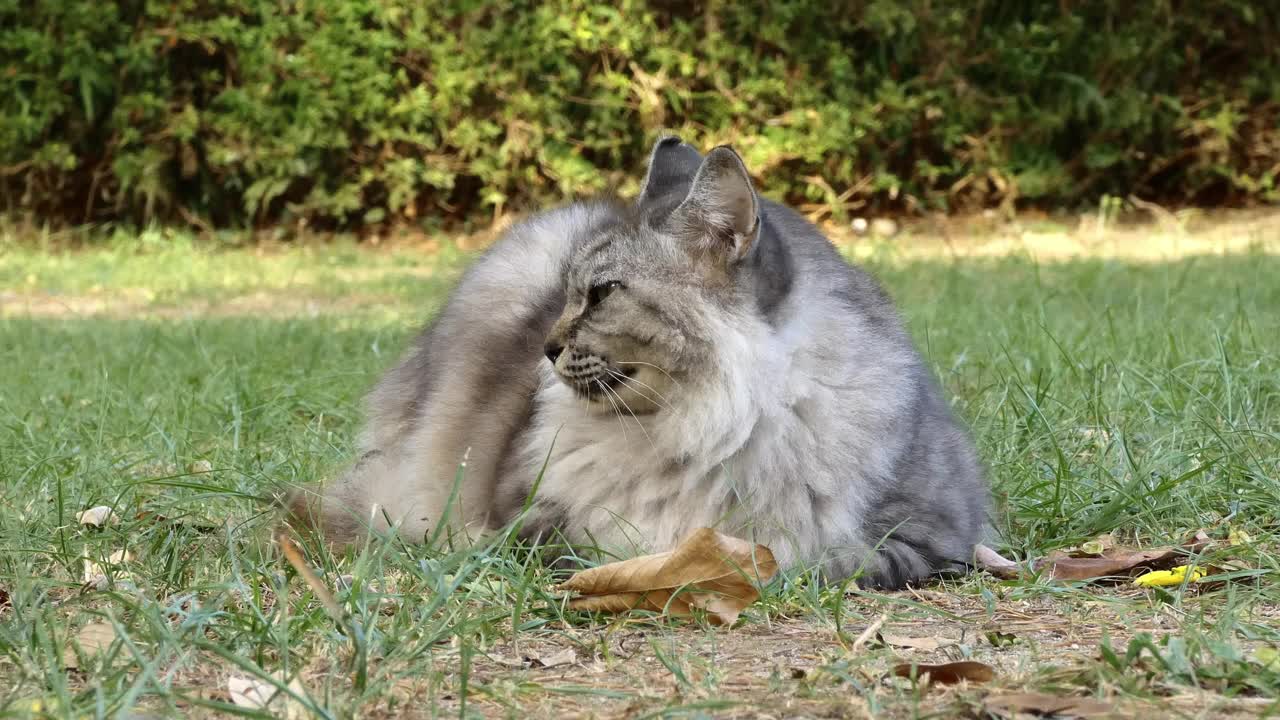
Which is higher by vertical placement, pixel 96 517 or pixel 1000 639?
pixel 1000 639

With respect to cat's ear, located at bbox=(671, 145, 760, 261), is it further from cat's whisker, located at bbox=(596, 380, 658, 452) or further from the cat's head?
cat's whisker, located at bbox=(596, 380, 658, 452)

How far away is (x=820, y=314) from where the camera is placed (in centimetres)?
316

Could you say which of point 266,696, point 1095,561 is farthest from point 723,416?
point 266,696

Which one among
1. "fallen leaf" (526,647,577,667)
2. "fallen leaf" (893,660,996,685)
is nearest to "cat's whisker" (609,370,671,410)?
"fallen leaf" (526,647,577,667)

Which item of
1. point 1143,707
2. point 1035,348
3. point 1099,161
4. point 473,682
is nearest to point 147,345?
point 1035,348

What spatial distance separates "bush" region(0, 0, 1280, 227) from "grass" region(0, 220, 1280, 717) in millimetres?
4069

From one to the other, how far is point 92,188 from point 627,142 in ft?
13.5

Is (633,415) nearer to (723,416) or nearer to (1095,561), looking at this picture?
(723,416)

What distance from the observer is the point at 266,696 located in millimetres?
2115

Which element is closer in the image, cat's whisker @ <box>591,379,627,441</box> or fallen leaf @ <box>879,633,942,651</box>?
fallen leaf @ <box>879,633,942,651</box>

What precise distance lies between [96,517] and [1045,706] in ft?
7.35

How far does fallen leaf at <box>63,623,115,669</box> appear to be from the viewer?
89.0 inches

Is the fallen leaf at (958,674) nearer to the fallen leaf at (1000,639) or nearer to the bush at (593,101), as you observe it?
the fallen leaf at (1000,639)

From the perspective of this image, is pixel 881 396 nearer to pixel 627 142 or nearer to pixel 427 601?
pixel 427 601
